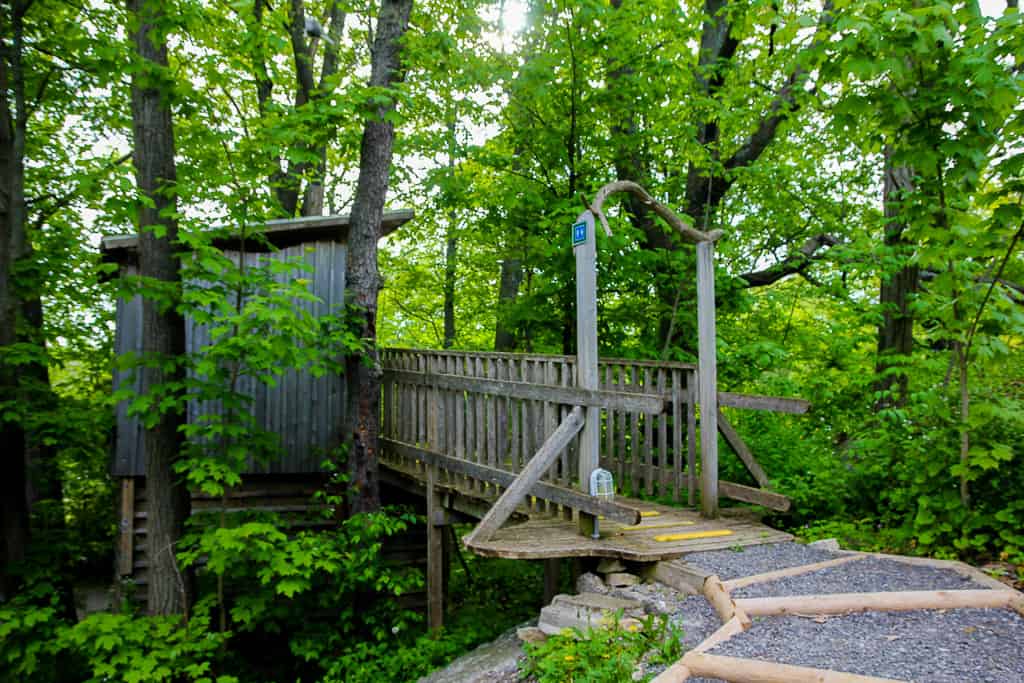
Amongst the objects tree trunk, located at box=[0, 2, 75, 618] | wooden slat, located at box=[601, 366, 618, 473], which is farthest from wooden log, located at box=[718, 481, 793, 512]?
tree trunk, located at box=[0, 2, 75, 618]

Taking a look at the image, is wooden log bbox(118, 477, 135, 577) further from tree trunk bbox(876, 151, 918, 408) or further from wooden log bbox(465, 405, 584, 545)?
tree trunk bbox(876, 151, 918, 408)

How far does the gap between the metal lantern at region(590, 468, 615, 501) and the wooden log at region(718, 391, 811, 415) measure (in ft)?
4.79

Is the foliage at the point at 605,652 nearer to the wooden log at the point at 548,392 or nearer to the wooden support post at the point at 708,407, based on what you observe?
the wooden log at the point at 548,392

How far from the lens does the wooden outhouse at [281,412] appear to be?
8.26 meters

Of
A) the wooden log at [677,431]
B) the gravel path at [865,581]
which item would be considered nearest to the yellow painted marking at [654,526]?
the wooden log at [677,431]

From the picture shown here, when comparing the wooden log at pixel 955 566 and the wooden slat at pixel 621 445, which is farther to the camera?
the wooden slat at pixel 621 445

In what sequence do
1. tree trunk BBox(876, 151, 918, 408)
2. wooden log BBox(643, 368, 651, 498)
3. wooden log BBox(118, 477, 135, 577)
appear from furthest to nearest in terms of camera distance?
→ tree trunk BBox(876, 151, 918, 408), wooden log BBox(118, 477, 135, 577), wooden log BBox(643, 368, 651, 498)

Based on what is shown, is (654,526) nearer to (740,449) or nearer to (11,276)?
(740,449)

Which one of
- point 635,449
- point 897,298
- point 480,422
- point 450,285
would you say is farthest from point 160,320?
point 897,298

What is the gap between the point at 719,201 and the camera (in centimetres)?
899

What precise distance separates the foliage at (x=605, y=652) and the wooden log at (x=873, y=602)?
561 millimetres

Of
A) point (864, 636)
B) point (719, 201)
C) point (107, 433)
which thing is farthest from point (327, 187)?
point (864, 636)

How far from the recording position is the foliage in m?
3.38

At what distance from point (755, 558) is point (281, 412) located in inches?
233
